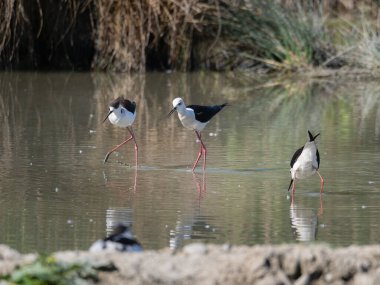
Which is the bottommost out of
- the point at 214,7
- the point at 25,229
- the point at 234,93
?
the point at 25,229

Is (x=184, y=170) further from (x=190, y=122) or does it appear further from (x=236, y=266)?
(x=236, y=266)

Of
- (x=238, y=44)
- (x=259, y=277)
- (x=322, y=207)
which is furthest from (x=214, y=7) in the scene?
(x=259, y=277)

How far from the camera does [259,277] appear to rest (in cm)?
526

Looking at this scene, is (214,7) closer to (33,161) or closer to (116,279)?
(33,161)

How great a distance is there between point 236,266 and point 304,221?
2.47 meters

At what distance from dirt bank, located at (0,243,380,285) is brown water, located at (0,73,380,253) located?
4.63ft

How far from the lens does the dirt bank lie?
5230 mm

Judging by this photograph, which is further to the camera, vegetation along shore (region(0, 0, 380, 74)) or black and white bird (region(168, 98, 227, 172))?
vegetation along shore (region(0, 0, 380, 74))

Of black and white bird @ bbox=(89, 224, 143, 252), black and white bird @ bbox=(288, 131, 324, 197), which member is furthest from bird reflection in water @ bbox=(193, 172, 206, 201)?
black and white bird @ bbox=(89, 224, 143, 252)

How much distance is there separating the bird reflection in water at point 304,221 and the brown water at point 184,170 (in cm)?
Result: 1

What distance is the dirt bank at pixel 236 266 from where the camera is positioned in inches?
206

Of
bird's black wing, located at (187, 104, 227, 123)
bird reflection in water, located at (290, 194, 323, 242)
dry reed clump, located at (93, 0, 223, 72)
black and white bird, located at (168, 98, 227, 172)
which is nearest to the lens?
bird reflection in water, located at (290, 194, 323, 242)

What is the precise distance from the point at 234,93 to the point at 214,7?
11.0 ft

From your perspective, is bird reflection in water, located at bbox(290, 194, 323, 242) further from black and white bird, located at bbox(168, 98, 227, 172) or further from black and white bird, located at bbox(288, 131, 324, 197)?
black and white bird, located at bbox(168, 98, 227, 172)
